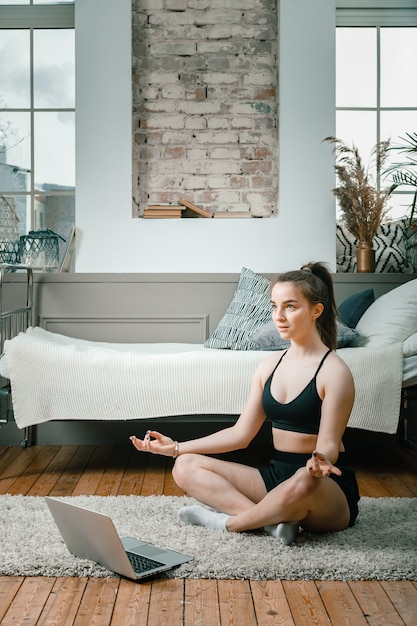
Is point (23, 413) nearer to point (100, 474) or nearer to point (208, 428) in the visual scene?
point (100, 474)

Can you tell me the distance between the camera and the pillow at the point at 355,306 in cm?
370

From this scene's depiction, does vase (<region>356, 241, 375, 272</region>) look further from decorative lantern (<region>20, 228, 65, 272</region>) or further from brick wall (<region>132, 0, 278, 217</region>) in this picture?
decorative lantern (<region>20, 228, 65, 272</region>)

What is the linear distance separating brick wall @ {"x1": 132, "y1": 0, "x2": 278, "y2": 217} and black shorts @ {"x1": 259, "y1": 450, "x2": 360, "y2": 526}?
2.35m

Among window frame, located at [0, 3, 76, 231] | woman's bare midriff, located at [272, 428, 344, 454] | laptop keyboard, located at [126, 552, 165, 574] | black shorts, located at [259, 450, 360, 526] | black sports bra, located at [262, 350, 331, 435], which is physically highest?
window frame, located at [0, 3, 76, 231]

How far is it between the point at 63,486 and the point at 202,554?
3.52ft

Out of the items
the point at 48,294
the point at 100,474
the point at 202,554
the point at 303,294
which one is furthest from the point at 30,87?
the point at 202,554

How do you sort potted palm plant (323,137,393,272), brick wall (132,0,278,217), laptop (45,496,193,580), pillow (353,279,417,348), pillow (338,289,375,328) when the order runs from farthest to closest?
brick wall (132,0,278,217), potted palm plant (323,137,393,272), pillow (338,289,375,328), pillow (353,279,417,348), laptop (45,496,193,580)

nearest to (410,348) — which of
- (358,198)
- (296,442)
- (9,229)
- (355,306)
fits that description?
(355,306)

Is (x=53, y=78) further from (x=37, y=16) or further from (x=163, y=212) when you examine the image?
(x=163, y=212)

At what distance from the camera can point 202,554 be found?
2.13 m

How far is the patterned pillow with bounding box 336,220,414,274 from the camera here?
176 inches

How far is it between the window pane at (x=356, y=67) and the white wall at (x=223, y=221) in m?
0.46

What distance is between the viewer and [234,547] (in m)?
2.19

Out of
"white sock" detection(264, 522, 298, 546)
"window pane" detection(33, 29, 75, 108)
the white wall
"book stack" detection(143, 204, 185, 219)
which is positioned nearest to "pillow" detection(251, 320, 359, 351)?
the white wall
